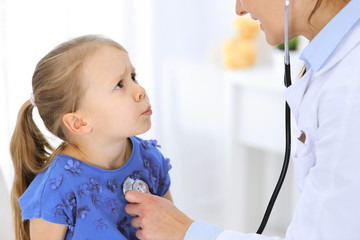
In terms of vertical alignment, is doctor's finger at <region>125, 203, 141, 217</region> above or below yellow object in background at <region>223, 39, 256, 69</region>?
below

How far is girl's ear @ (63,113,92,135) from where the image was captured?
4.18 ft

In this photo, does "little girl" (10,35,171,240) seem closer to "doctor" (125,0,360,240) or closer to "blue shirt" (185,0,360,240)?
"doctor" (125,0,360,240)

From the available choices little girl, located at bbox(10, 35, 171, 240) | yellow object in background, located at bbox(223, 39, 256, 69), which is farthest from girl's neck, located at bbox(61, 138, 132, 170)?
yellow object in background, located at bbox(223, 39, 256, 69)

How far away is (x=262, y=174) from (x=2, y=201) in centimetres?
161

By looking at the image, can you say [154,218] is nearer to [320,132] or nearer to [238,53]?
[320,132]

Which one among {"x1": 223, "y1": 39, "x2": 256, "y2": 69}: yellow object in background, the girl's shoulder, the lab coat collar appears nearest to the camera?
the lab coat collar

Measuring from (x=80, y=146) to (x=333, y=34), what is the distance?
0.63 metres

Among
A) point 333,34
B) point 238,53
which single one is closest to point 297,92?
point 333,34

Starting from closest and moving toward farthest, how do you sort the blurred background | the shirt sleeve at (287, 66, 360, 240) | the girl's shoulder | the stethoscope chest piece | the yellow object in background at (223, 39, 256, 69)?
1. the shirt sleeve at (287, 66, 360, 240)
2. the stethoscope chest piece
3. the girl's shoulder
4. the blurred background
5. the yellow object in background at (223, 39, 256, 69)

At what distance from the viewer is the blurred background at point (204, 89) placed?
2049 mm

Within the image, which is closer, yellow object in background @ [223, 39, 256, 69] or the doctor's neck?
the doctor's neck

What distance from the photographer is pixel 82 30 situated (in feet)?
6.55

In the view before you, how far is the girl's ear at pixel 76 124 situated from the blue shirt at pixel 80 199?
6 centimetres

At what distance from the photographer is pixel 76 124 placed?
1.28 metres
